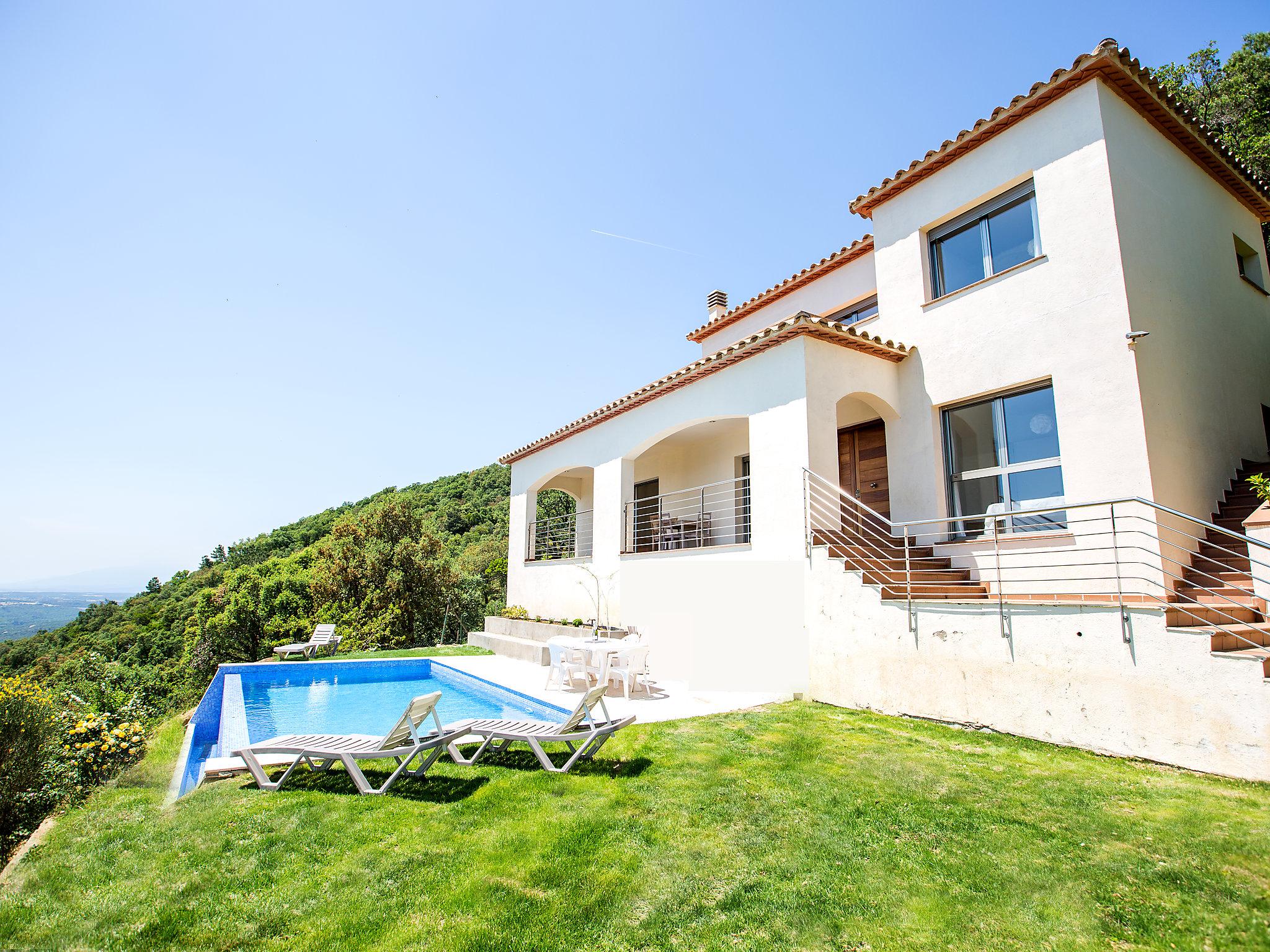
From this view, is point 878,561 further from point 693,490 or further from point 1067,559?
point 693,490

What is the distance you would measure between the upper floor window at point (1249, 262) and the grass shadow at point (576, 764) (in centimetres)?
1219

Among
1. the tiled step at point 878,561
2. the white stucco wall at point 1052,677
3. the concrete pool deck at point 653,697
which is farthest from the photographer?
the tiled step at point 878,561

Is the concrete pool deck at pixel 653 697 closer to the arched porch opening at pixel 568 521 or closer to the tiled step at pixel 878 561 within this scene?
the tiled step at pixel 878 561

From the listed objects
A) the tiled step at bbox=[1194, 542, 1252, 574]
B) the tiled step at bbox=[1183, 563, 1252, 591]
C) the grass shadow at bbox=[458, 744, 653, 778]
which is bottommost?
the grass shadow at bbox=[458, 744, 653, 778]

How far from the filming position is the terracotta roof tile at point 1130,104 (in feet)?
25.9

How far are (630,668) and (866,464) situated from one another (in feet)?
18.1

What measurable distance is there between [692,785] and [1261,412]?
10.5 meters

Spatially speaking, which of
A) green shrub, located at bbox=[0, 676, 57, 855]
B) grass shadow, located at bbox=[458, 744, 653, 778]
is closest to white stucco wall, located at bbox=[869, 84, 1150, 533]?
grass shadow, located at bbox=[458, 744, 653, 778]

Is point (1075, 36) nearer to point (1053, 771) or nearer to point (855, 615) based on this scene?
point (855, 615)

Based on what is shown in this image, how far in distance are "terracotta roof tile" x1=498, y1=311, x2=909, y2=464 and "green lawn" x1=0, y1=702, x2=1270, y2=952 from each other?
19.0 ft

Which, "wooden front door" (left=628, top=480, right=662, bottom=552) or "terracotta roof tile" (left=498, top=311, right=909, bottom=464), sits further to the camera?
"wooden front door" (left=628, top=480, right=662, bottom=552)

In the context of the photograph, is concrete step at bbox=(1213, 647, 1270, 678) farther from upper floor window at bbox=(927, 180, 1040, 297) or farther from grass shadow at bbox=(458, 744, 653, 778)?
upper floor window at bbox=(927, 180, 1040, 297)

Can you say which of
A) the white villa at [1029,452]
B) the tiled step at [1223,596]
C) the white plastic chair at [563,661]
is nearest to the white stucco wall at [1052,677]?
the white villa at [1029,452]

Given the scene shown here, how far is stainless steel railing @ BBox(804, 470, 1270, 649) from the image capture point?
596 centimetres
